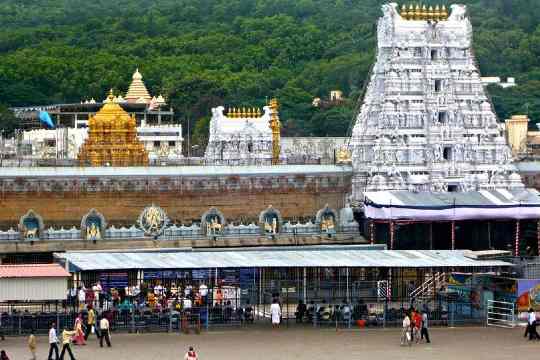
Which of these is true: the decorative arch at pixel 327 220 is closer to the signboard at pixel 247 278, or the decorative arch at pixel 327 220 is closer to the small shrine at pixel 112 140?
the signboard at pixel 247 278

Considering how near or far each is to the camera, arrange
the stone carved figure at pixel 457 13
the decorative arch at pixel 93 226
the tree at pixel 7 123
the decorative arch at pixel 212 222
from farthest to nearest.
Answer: the tree at pixel 7 123 → the stone carved figure at pixel 457 13 → the decorative arch at pixel 212 222 → the decorative arch at pixel 93 226

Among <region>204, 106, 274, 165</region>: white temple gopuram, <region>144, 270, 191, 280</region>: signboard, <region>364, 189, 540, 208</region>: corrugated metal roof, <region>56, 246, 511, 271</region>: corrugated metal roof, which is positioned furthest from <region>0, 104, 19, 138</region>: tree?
<region>144, 270, 191, 280</region>: signboard

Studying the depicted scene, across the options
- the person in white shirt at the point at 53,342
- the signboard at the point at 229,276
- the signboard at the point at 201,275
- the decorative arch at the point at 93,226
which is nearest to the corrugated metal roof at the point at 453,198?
the decorative arch at the point at 93,226

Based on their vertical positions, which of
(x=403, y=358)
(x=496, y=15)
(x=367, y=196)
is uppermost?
(x=496, y=15)

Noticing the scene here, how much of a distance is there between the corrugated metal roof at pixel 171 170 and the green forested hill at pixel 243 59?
6338 centimetres

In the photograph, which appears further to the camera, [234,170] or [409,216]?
[234,170]

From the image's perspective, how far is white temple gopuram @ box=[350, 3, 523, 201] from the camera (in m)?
71.2

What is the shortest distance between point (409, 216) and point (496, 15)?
4717 inches

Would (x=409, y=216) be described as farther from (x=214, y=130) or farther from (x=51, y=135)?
(x=51, y=135)

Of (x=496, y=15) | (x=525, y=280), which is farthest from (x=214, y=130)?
(x=496, y=15)

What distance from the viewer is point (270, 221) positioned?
228 ft

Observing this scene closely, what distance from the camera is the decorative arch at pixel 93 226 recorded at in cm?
6606

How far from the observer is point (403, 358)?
48188mm

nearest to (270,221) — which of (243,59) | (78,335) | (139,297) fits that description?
(139,297)
